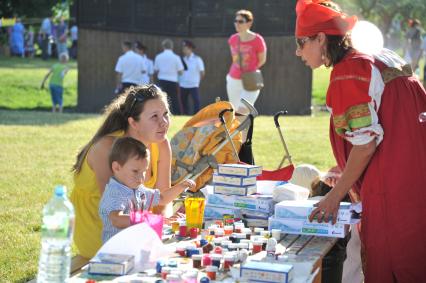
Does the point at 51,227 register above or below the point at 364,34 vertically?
below

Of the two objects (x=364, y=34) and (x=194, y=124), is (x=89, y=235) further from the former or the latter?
(x=194, y=124)

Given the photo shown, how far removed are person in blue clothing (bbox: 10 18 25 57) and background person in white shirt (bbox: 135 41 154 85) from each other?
17.1 m

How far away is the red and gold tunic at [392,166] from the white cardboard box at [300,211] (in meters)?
0.14

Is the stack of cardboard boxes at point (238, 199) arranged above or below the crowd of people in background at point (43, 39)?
above

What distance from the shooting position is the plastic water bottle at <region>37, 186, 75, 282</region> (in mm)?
3125

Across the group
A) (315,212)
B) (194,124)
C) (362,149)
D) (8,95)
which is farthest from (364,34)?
(8,95)

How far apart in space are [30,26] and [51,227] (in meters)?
36.5

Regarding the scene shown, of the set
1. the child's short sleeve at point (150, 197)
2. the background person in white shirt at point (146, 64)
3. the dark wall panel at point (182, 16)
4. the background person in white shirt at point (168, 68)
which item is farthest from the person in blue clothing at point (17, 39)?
the child's short sleeve at point (150, 197)

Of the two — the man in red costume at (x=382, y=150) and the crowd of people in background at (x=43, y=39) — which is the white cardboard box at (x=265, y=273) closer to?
the man in red costume at (x=382, y=150)

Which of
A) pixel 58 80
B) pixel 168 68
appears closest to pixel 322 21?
pixel 168 68

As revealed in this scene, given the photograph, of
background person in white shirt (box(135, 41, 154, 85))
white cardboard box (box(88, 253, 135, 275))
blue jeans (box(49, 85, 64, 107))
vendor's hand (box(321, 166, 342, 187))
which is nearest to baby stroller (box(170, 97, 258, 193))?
vendor's hand (box(321, 166, 342, 187))

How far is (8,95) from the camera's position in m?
22.1

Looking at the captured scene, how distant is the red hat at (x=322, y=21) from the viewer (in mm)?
4207

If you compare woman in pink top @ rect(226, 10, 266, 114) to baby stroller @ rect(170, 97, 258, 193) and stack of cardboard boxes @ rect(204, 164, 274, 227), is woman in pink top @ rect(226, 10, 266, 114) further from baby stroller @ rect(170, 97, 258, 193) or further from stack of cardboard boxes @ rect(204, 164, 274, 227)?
stack of cardboard boxes @ rect(204, 164, 274, 227)
